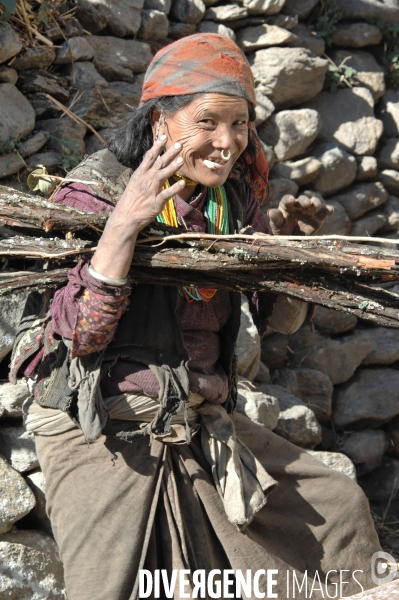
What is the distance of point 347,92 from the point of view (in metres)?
4.43

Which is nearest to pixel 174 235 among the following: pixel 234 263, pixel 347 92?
pixel 234 263

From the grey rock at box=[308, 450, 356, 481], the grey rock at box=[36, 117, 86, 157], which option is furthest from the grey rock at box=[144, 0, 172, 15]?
the grey rock at box=[308, 450, 356, 481]

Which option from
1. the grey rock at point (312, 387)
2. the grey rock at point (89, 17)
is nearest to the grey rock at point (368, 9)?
the grey rock at point (89, 17)

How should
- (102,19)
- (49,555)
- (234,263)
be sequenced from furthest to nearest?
(102,19)
(49,555)
(234,263)

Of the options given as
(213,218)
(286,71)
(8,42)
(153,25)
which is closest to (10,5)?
(8,42)

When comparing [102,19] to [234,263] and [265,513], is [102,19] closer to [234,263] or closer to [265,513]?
[234,263]

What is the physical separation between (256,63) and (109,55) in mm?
881

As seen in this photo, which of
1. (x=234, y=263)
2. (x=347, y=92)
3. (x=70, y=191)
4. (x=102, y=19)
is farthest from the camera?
(x=347, y=92)

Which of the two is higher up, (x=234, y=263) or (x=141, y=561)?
(x=234, y=263)

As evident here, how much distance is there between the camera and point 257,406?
3396 millimetres

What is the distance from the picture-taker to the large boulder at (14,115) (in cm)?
306

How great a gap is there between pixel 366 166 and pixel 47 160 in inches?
81.6

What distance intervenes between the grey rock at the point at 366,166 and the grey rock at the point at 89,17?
1.71 metres

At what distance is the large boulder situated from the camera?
3.06 m
